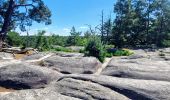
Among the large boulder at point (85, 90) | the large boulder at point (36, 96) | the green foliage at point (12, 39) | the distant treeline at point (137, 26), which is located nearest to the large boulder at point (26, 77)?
the large boulder at point (85, 90)

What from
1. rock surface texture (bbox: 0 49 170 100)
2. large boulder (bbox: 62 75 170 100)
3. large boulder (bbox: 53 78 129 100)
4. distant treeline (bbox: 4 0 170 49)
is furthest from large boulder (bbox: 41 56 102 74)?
distant treeline (bbox: 4 0 170 49)

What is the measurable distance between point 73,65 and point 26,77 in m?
2.68

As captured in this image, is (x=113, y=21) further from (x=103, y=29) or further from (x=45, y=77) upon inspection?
(x=45, y=77)

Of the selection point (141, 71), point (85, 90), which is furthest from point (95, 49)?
point (85, 90)

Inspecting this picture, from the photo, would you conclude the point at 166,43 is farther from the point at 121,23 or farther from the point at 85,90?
the point at 85,90

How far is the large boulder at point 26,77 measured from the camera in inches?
481

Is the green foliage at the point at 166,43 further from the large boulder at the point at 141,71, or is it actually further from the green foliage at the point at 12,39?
the large boulder at the point at 141,71

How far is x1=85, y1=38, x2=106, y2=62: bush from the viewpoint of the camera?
837 inches

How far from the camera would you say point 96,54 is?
21375 millimetres

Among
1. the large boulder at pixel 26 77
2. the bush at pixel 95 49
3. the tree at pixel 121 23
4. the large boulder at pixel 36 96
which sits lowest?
the large boulder at pixel 36 96

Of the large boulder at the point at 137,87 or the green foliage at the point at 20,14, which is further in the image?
the green foliage at the point at 20,14

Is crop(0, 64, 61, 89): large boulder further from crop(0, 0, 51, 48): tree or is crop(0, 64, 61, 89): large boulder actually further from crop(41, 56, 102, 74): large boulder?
crop(0, 0, 51, 48): tree

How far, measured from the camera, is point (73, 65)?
14.6 metres

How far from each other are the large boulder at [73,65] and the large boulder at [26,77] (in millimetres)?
1182
